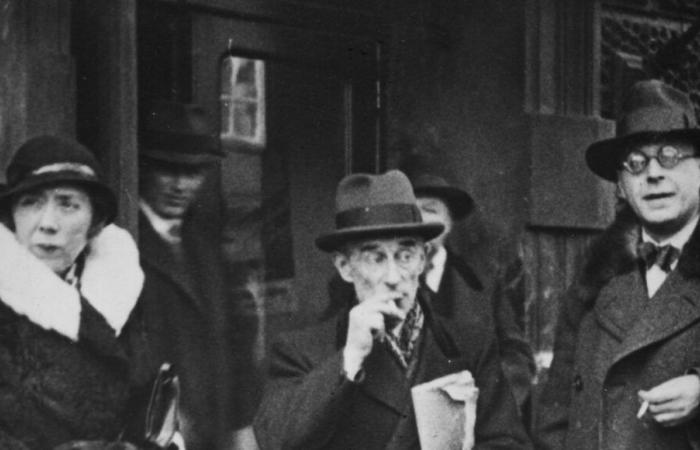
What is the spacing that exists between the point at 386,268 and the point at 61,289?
1112mm

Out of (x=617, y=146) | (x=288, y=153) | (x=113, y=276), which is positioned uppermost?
(x=288, y=153)

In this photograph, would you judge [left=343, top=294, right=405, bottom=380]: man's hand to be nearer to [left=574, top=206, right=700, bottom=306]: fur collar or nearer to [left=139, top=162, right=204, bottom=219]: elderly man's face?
[left=574, top=206, right=700, bottom=306]: fur collar

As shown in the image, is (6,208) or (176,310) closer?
(6,208)

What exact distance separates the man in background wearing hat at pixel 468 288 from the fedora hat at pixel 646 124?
4.28ft

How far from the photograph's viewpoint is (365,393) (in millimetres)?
6109

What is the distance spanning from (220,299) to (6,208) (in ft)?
4.68

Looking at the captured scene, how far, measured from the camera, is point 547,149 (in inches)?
316

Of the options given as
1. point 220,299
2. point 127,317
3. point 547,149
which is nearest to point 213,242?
point 220,299

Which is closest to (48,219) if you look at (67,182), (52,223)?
(52,223)

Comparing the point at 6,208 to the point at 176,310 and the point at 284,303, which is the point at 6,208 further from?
the point at 284,303

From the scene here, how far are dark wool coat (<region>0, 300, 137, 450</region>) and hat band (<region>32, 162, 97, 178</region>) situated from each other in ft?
1.45

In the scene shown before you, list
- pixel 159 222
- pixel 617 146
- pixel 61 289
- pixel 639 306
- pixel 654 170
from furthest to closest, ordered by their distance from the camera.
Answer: pixel 159 222 < pixel 617 146 < pixel 654 170 < pixel 639 306 < pixel 61 289

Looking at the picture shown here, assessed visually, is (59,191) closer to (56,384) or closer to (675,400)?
(56,384)

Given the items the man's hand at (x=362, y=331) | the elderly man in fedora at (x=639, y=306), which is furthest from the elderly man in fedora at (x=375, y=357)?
the elderly man in fedora at (x=639, y=306)
